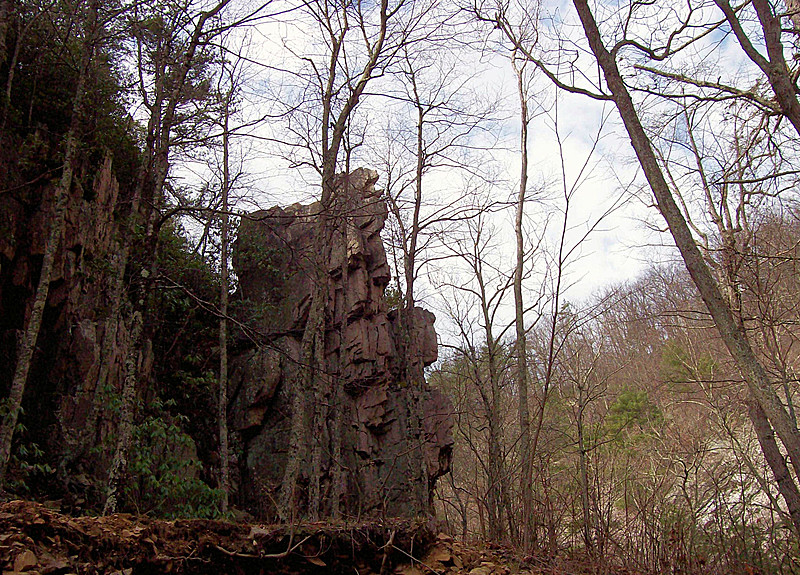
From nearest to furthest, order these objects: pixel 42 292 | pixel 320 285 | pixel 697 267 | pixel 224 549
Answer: pixel 224 549 → pixel 697 267 → pixel 42 292 → pixel 320 285

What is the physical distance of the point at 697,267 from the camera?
505cm

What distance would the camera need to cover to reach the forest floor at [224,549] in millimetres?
2447

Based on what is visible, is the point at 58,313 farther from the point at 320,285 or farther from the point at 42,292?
the point at 320,285

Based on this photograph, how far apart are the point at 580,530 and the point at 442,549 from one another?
1.73 m

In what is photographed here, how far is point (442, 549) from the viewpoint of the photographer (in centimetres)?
397

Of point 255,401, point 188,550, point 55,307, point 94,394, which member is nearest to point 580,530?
point 188,550

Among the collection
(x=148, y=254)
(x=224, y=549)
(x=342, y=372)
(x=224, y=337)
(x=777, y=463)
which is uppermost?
(x=224, y=337)

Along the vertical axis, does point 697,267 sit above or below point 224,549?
above

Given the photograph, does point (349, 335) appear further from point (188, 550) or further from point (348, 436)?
point (188, 550)

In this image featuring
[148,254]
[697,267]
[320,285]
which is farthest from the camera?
[320,285]

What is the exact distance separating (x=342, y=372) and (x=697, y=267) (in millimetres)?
→ 8744

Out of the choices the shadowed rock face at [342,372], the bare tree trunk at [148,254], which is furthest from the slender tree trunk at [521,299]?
the bare tree trunk at [148,254]

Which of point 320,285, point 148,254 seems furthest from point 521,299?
point 148,254

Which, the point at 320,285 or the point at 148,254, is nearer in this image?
the point at 148,254
